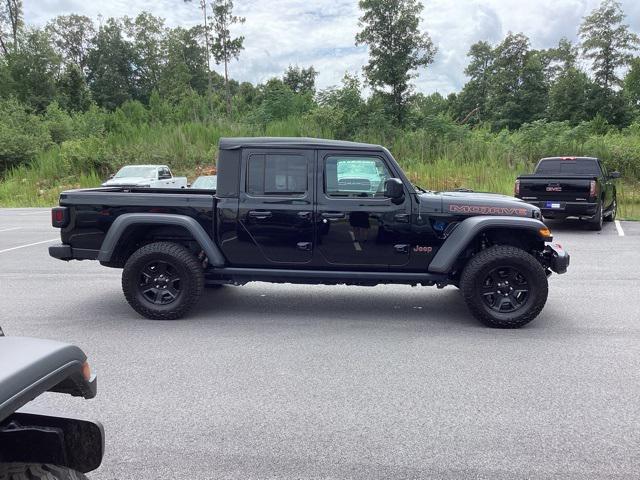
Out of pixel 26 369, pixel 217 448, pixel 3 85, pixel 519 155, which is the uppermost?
pixel 3 85

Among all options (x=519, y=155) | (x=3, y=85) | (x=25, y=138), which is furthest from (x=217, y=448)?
(x=3, y=85)

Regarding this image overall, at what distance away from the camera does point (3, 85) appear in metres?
50.9

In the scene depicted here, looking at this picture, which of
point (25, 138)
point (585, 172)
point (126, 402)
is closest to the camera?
point (126, 402)

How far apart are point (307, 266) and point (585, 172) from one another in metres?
11.4

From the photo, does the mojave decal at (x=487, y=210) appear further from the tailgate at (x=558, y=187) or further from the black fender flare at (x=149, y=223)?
the tailgate at (x=558, y=187)

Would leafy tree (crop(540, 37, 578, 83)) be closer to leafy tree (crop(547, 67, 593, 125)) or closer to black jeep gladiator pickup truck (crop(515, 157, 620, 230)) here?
leafy tree (crop(547, 67, 593, 125))

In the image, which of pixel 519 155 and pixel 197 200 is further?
pixel 519 155

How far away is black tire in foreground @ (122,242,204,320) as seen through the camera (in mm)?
5918

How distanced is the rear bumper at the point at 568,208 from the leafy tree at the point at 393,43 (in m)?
18.5

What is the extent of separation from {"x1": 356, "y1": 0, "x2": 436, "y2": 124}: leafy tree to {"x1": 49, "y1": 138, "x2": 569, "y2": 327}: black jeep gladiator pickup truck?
83.4ft

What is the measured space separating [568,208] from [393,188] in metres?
9.13

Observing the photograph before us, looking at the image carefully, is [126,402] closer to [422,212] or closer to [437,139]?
[422,212]

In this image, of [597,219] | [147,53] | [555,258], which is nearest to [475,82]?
[147,53]

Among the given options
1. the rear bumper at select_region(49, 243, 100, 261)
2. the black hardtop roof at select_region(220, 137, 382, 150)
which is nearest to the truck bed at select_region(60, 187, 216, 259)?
the rear bumper at select_region(49, 243, 100, 261)
